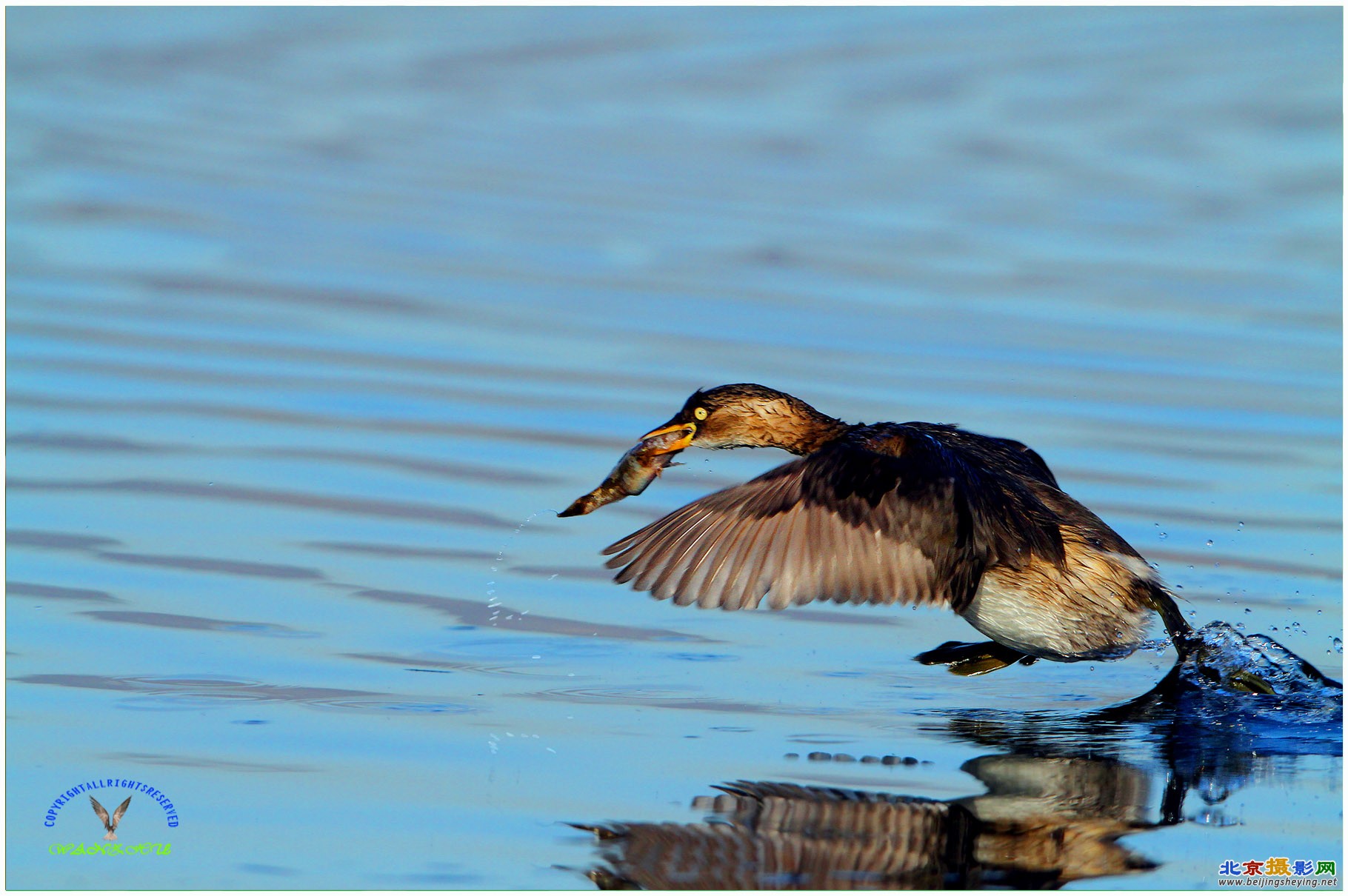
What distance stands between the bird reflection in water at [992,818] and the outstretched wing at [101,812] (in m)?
1.13

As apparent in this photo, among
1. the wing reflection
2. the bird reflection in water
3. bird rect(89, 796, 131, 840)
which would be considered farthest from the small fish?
bird rect(89, 796, 131, 840)

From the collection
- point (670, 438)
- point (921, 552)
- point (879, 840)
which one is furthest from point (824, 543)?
point (879, 840)

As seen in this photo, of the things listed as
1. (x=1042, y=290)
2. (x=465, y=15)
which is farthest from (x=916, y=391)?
(x=465, y=15)

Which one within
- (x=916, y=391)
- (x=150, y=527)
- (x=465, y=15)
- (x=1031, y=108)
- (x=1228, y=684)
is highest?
(x=465, y=15)

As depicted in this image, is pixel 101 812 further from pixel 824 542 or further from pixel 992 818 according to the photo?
pixel 824 542

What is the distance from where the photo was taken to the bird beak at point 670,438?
20.4 feet

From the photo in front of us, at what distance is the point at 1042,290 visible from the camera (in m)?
11.3

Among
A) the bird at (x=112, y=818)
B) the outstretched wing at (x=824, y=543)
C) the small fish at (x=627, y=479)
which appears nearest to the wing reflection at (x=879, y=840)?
the outstretched wing at (x=824, y=543)

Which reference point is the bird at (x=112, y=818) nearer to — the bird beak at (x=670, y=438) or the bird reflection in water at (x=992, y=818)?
the bird reflection in water at (x=992, y=818)

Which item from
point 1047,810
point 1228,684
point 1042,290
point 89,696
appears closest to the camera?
point 1047,810

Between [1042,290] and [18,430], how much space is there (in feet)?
20.2

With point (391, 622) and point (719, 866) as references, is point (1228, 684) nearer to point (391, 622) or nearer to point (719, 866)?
point (719, 866)

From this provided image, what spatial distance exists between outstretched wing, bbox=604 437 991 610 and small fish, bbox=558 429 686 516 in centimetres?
27

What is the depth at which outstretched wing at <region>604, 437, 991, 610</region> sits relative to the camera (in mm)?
5637
